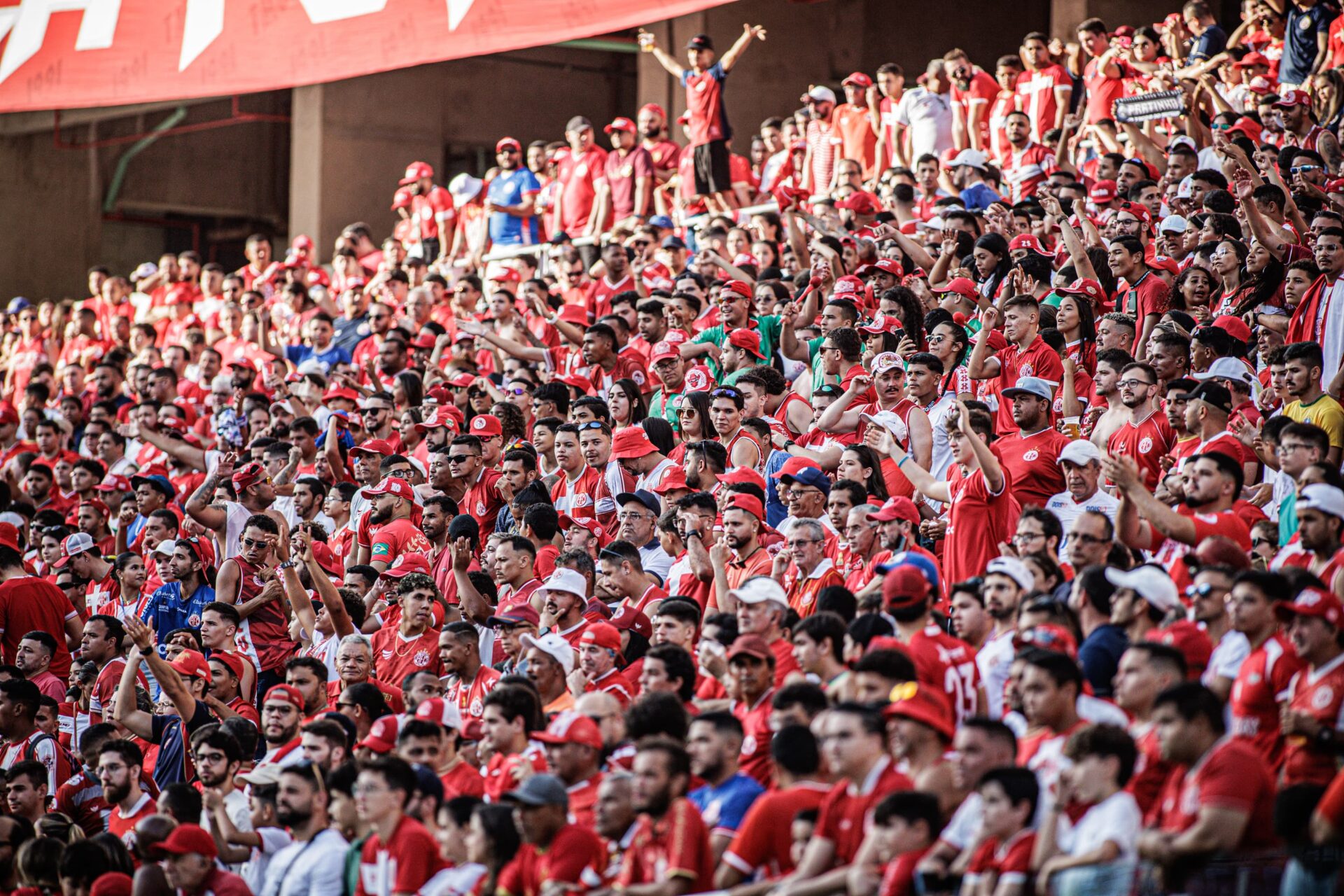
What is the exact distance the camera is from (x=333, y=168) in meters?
23.2

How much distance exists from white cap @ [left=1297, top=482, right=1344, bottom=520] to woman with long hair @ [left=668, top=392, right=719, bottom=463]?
4160mm

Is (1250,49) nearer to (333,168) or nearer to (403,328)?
(403,328)

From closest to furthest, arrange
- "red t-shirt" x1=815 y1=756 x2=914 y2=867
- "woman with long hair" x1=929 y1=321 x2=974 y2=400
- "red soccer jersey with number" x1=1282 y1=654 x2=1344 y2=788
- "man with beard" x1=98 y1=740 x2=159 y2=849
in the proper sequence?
"red soccer jersey with number" x1=1282 y1=654 x2=1344 y2=788
"red t-shirt" x1=815 y1=756 x2=914 y2=867
"man with beard" x1=98 y1=740 x2=159 y2=849
"woman with long hair" x1=929 y1=321 x2=974 y2=400

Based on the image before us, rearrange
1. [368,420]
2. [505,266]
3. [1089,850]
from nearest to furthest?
[1089,850] → [368,420] → [505,266]

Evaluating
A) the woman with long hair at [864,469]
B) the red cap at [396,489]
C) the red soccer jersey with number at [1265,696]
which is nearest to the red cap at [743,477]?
the woman with long hair at [864,469]

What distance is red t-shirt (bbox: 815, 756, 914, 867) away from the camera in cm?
520

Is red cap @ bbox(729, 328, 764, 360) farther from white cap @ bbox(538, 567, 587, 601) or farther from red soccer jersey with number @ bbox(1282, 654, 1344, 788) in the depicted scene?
red soccer jersey with number @ bbox(1282, 654, 1344, 788)

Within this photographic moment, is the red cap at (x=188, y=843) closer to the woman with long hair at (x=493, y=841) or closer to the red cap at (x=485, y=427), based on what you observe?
the woman with long hair at (x=493, y=841)

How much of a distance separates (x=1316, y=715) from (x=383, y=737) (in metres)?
3.81

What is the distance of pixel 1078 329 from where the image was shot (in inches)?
389

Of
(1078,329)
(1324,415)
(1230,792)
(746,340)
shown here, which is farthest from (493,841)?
(746,340)

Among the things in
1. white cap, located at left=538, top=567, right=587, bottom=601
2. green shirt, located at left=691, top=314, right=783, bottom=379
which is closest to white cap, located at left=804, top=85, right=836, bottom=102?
green shirt, located at left=691, top=314, right=783, bottom=379

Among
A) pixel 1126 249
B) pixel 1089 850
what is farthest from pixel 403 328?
pixel 1089 850

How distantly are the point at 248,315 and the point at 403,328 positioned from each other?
7.39 feet
